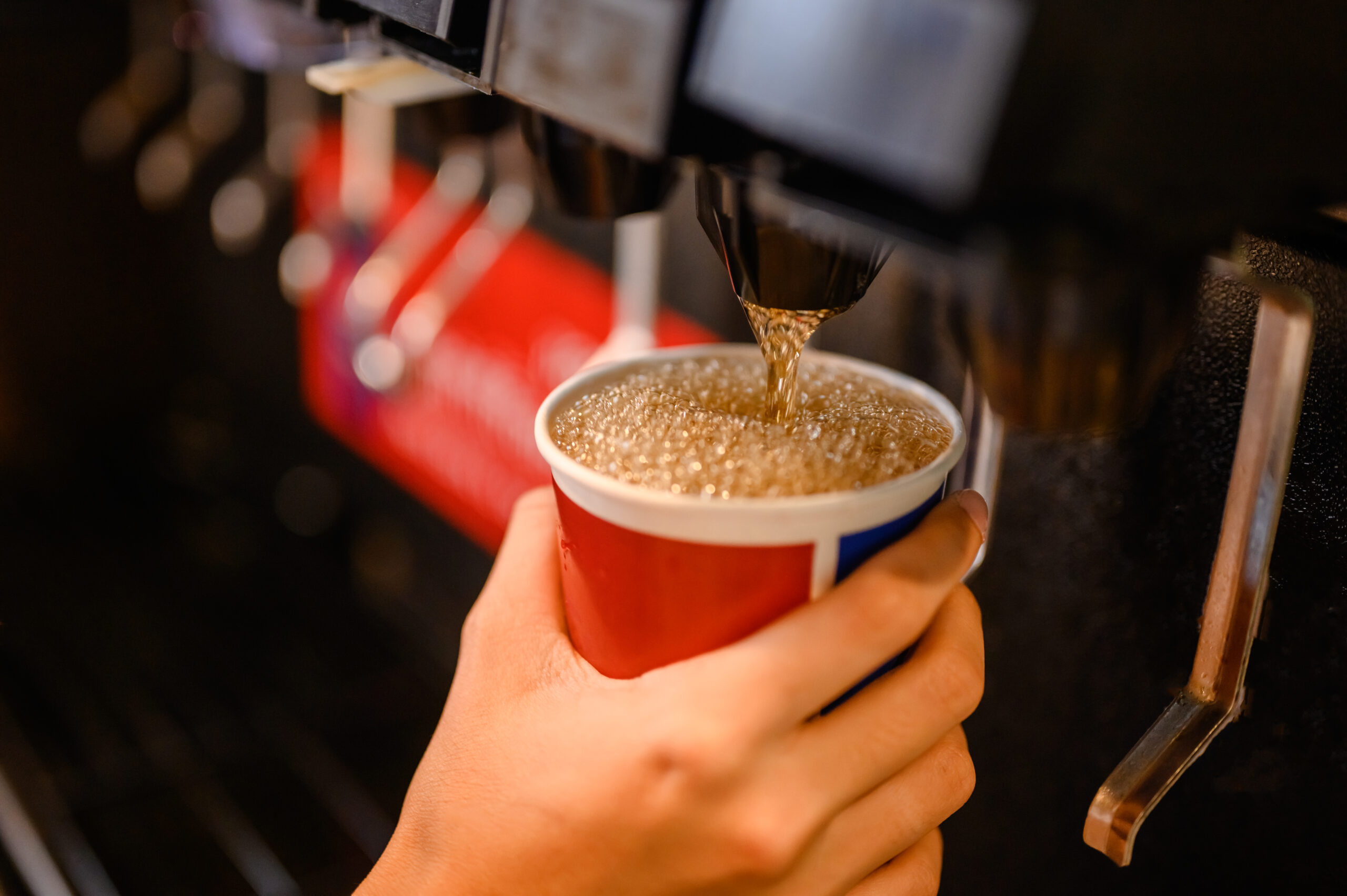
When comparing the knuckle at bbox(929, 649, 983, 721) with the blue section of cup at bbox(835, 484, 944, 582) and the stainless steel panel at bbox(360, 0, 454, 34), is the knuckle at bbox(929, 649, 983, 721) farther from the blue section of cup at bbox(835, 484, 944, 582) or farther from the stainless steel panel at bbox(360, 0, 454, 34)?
the stainless steel panel at bbox(360, 0, 454, 34)

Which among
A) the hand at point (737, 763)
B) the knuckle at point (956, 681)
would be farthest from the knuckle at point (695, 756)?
the knuckle at point (956, 681)

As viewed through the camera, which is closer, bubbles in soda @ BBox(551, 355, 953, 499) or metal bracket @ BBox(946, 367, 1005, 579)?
bubbles in soda @ BBox(551, 355, 953, 499)

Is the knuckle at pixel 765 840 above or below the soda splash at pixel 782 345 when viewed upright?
below

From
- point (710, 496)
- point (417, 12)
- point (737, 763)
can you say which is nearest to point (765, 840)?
point (737, 763)

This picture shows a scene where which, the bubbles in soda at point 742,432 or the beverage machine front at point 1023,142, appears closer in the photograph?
the beverage machine front at point 1023,142

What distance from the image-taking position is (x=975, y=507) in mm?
520

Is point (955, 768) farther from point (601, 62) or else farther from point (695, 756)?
point (601, 62)

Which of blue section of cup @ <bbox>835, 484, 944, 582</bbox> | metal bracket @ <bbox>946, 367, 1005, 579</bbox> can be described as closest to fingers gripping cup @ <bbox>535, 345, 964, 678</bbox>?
blue section of cup @ <bbox>835, 484, 944, 582</bbox>

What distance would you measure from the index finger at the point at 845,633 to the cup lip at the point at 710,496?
32mm

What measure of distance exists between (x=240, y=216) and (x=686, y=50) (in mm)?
1509

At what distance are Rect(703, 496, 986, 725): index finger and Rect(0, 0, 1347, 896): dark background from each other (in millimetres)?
141

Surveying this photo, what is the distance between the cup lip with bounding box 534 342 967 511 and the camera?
1.49ft

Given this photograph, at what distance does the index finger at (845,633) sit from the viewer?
0.45 meters

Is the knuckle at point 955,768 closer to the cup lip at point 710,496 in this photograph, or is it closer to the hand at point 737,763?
the hand at point 737,763
